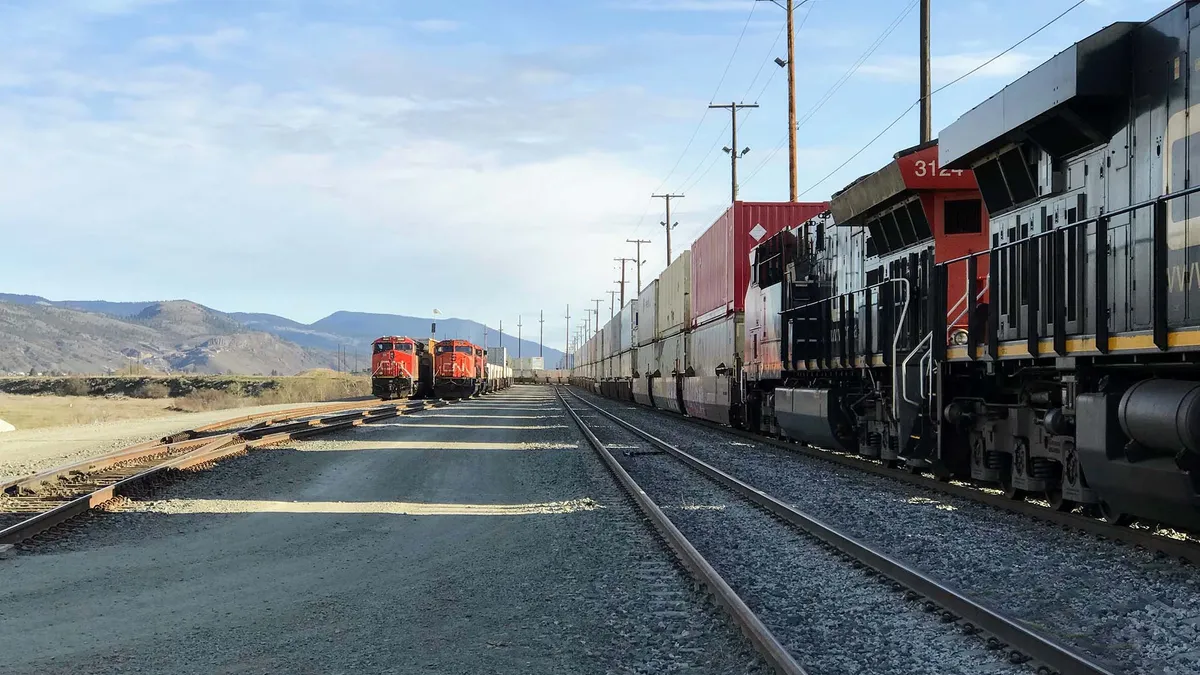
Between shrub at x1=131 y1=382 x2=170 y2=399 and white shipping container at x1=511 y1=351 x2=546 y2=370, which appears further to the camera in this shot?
white shipping container at x1=511 y1=351 x2=546 y2=370

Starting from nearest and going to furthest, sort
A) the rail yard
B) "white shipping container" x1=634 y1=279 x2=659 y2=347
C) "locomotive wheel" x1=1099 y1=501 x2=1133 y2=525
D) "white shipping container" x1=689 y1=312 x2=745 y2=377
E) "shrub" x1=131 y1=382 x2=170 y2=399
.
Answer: the rail yard → "locomotive wheel" x1=1099 y1=501 x2=1133 y2=525 → "white shipping container" x1=689 y1=312 x2=745 y2=377 → "white shipping container" x1=634 y1=279 x2=659 y2=347 → "shrub" x1=131 y1=382 x2=170 y2=399

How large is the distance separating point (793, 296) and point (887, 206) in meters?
3.75

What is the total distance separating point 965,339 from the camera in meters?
9.53

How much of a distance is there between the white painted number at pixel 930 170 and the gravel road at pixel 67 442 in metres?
11.6

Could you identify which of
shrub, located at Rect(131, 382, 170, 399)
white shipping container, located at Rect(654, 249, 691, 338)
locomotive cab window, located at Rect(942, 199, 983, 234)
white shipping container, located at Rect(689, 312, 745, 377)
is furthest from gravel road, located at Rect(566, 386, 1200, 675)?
shrub, located at Rect(131, 382, 170, 399)

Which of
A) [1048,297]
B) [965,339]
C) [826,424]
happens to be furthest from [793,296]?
[1048,297]

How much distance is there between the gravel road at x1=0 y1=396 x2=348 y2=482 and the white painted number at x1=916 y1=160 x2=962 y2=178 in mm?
11587

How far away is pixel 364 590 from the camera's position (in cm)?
624

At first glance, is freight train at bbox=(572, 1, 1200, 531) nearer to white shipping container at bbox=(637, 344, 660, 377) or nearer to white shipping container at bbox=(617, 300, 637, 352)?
white shipping container at bbox=(637, 344, 660, 377)

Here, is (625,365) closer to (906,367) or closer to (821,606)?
(906,367)

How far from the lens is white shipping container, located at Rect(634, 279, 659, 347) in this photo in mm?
35531

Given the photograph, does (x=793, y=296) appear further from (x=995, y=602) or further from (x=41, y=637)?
(x=41, y=637)

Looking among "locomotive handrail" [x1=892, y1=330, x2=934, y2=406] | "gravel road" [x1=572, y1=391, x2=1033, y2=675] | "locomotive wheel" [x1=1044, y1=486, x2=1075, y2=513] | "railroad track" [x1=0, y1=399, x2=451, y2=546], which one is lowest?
"gravel road" [x1=572, y1=391, x2=1033, y2=675]

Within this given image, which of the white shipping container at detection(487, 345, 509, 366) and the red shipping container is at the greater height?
the red shipping container
